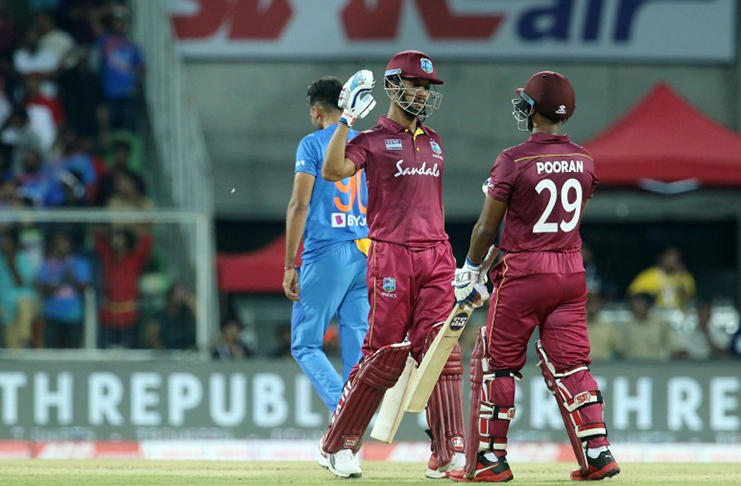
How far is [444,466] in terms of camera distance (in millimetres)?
7688

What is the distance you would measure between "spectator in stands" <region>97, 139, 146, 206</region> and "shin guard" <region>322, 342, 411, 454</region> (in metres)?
8.78

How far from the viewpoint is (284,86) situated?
740 inches

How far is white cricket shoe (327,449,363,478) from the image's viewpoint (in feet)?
25.0

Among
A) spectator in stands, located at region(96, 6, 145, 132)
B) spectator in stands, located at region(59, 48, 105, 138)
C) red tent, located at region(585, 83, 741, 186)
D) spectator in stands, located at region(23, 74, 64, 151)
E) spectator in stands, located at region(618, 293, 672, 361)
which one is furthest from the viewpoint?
spectator in stands, located at region(59, 48, 105, 138)

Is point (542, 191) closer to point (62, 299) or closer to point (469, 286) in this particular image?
point (469, 286)

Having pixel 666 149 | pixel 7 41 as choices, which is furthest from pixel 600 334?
pixel 7 41

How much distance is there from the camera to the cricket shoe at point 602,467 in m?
7.18

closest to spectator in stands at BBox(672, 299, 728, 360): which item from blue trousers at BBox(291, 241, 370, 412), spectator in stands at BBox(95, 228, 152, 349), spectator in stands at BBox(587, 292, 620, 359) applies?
spectator in stands at BBox(587, 292, 620, 359)

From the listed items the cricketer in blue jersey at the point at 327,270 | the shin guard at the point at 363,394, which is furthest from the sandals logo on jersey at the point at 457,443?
the cricketer in blue jersey at the point at 327,270

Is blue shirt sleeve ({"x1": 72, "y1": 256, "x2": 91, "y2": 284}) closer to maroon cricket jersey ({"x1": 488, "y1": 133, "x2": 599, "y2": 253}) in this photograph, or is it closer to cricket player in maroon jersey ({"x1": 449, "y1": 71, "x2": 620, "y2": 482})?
cricket player in maroon jersey ({"x1": 449, "y1": 71, "x2": 620, "y2": 482})

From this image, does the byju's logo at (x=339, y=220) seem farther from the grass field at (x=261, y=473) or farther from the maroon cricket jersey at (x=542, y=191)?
the maroon cricket jersey at (x=542, y=191)

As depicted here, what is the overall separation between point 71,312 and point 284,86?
21.2 ft

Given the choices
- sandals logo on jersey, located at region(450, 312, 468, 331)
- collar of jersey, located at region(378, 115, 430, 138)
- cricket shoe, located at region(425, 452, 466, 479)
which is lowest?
cricket shoe, located at region(425, 452, 466, 479)

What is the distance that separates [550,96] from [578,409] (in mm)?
1561
